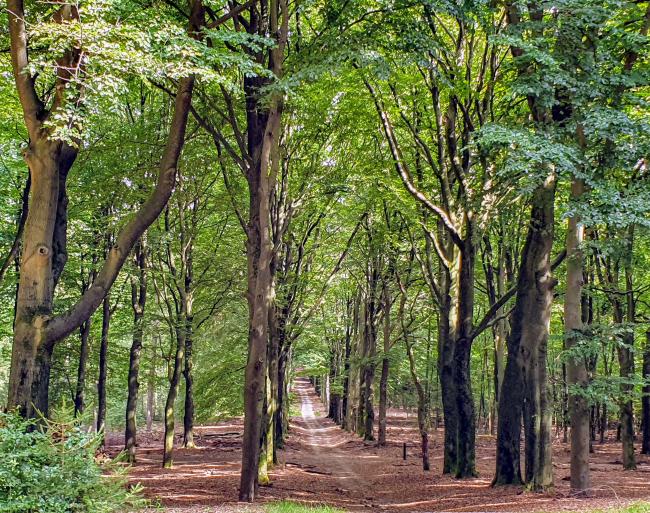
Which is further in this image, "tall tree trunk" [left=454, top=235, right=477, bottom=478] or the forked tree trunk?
"tall tree trunk" [left=454, top=235, right=477, bottom=478]

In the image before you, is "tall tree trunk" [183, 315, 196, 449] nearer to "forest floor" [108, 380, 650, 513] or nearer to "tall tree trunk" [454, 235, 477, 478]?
"forest floor" [108, 380, 650, 513]

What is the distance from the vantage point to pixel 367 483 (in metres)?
18.1

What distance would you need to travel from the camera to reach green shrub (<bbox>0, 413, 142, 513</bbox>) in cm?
542

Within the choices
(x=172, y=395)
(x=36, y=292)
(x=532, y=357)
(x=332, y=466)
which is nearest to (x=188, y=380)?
(x=172, y=395)

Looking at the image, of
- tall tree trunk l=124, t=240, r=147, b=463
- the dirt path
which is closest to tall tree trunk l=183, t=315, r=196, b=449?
tall tree trunk l=124, t=240, r=147, b=463

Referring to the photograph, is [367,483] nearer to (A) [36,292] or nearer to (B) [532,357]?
(B) [532,357]

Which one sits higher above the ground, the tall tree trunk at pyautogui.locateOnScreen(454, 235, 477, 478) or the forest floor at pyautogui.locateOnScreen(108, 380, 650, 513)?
the tall tree trunk at pyautogui.locateOnScreen(454, 235, 477, 478)

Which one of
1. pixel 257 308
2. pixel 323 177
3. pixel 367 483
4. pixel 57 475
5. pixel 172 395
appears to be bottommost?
pixel 367 483

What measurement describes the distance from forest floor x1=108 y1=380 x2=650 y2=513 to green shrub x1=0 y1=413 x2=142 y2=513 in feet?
8.84

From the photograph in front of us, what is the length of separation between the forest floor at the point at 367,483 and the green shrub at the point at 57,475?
269cm

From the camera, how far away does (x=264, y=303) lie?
479 inches

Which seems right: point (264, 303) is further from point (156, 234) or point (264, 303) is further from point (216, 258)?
point (216, 258)

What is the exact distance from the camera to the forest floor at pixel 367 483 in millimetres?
11547

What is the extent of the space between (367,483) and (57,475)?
14.0 metres
